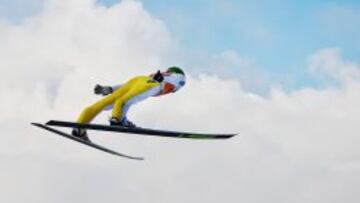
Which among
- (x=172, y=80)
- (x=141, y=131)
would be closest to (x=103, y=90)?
(x=141, y=131)

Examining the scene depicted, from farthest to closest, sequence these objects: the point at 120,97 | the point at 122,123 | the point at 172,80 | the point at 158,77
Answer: the point at 172,80
the point at 158,77
the point at 120,97
the point at 122,123

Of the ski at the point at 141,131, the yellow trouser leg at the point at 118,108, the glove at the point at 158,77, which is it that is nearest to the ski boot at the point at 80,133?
the ski at the point at 141,131

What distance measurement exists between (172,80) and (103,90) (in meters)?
2.29

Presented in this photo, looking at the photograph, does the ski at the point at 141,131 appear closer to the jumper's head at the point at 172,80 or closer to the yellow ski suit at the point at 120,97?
the yellow ski suit at the point at 120,97

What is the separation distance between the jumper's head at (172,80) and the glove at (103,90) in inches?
69.5

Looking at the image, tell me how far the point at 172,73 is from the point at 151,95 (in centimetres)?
113

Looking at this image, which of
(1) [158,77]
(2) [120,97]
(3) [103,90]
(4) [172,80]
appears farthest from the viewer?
(4) [172,80]

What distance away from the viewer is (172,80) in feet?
82.0

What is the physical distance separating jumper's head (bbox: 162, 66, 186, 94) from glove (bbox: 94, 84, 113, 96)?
5.79 feet

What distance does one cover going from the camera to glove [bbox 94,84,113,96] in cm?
2436

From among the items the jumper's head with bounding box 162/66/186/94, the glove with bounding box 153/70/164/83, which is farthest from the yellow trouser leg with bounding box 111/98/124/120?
the jumper's head with bounding box 162/66/186/94

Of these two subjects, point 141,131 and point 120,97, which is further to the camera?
point 120,97

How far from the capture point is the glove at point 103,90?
24.4 metres

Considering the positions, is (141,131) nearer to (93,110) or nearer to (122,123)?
(122,123)
